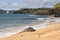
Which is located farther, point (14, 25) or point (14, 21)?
point (14, 21)

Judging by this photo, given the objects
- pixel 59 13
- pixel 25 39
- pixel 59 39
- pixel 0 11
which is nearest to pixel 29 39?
pixel 25 39

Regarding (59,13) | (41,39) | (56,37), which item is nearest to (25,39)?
(41,39)

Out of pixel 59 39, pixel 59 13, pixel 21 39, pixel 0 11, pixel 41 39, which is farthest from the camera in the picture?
pixel 0 11

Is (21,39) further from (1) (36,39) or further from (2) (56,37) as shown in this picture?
(2) (56,37)

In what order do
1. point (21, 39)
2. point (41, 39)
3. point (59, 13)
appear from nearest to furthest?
point (41, 39)
point (21, 39)
point (59, 13)

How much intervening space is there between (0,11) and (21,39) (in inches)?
7009

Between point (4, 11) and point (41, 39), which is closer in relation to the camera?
point (41, 39)

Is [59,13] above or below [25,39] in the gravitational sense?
below

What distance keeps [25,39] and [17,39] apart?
0.60 m

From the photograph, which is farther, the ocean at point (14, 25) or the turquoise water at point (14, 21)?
the turquoise water at point (14, 21)

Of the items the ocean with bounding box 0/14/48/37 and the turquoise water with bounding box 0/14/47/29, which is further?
the turquoise water with bounding box 0/14/47/29

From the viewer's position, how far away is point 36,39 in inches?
423

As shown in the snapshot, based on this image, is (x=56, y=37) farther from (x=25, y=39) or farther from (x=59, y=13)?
(x=59, y=13)

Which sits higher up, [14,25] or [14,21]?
[14,25]
